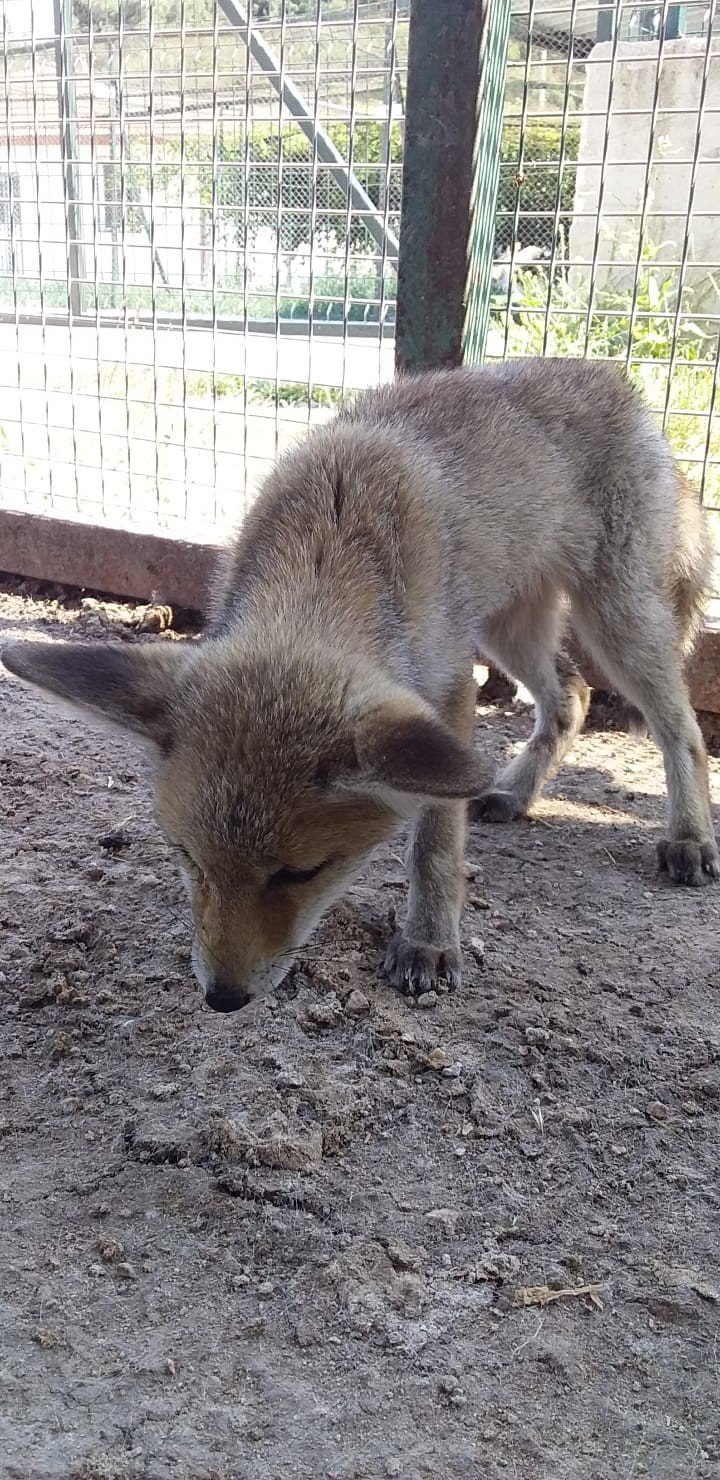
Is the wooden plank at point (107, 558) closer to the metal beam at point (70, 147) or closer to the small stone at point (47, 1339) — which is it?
the metal beam at point (70, 147)

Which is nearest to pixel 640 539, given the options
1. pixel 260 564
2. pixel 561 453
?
pixel 561 453

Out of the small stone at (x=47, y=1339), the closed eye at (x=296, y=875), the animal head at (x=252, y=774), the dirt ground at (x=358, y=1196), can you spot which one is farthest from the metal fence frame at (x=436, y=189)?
the small stone at (x=47, y=1339)

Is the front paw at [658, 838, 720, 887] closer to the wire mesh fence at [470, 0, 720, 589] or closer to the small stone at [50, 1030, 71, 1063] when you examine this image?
the wire mesh fence at [470, 0, 720, 589]

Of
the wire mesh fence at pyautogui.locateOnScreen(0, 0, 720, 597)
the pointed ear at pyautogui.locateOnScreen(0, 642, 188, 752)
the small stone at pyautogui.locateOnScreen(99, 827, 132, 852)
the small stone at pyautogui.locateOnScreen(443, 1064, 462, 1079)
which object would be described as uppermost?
the wire mesh fence at pyautogui.locateOnScreen(0, 0, 720, 597)

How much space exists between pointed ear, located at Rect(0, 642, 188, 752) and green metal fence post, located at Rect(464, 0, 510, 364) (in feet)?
8.96

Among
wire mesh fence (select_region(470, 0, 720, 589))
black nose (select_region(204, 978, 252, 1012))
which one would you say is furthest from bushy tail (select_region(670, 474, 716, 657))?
black nose (select_region(204, 978, 252, 1012))

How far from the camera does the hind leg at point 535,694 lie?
4.37 m

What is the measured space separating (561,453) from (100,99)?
3.69 meters

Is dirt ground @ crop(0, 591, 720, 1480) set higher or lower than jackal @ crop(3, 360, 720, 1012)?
lower

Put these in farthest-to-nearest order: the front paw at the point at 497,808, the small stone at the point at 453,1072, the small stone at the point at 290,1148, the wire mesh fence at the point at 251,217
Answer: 1. the wire mesh fence at the point at 251,217
2. the front paw at the point at 497,808
3. the small stone at the point at 453,1072
4. the small stone at the point at 290,1148

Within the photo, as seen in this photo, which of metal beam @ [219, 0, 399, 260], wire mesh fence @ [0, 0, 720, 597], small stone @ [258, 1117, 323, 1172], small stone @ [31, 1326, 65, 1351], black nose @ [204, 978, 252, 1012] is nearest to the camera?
small stone @ [31, 1326, 65, 1351]

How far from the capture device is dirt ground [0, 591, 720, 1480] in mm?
1811

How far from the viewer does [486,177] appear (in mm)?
4602

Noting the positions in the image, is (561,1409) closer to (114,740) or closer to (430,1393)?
(430,1393)
